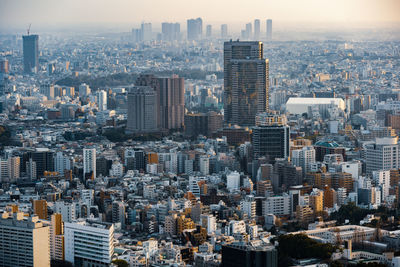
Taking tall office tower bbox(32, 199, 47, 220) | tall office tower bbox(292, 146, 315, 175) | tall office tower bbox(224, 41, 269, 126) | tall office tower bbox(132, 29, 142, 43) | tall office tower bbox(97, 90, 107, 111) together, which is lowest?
tall office tower bbox(32, 199, 47, 220)

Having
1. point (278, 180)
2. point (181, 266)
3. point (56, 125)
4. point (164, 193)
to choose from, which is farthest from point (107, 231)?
point (56, 125)

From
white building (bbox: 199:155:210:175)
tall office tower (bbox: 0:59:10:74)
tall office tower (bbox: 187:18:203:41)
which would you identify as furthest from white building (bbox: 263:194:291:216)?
tall office tower (bbox: 0:59:10:74)

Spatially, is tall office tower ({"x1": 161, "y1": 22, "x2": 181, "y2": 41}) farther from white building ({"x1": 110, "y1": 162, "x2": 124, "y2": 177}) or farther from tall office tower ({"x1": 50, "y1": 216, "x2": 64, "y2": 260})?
tall office tower ({"x1": 50, "y1": 216, "x2": 64, "y2": 260})

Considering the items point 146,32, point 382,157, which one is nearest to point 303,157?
point 382,157

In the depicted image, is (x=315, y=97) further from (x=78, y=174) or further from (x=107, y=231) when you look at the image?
(x=107, y=231)

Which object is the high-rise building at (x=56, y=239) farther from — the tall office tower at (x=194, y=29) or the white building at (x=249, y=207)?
the tall office tower at (x=194, y=29)

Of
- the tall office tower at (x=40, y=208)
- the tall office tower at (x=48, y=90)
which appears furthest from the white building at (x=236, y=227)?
the tall office tower at (x=48, y=90)
